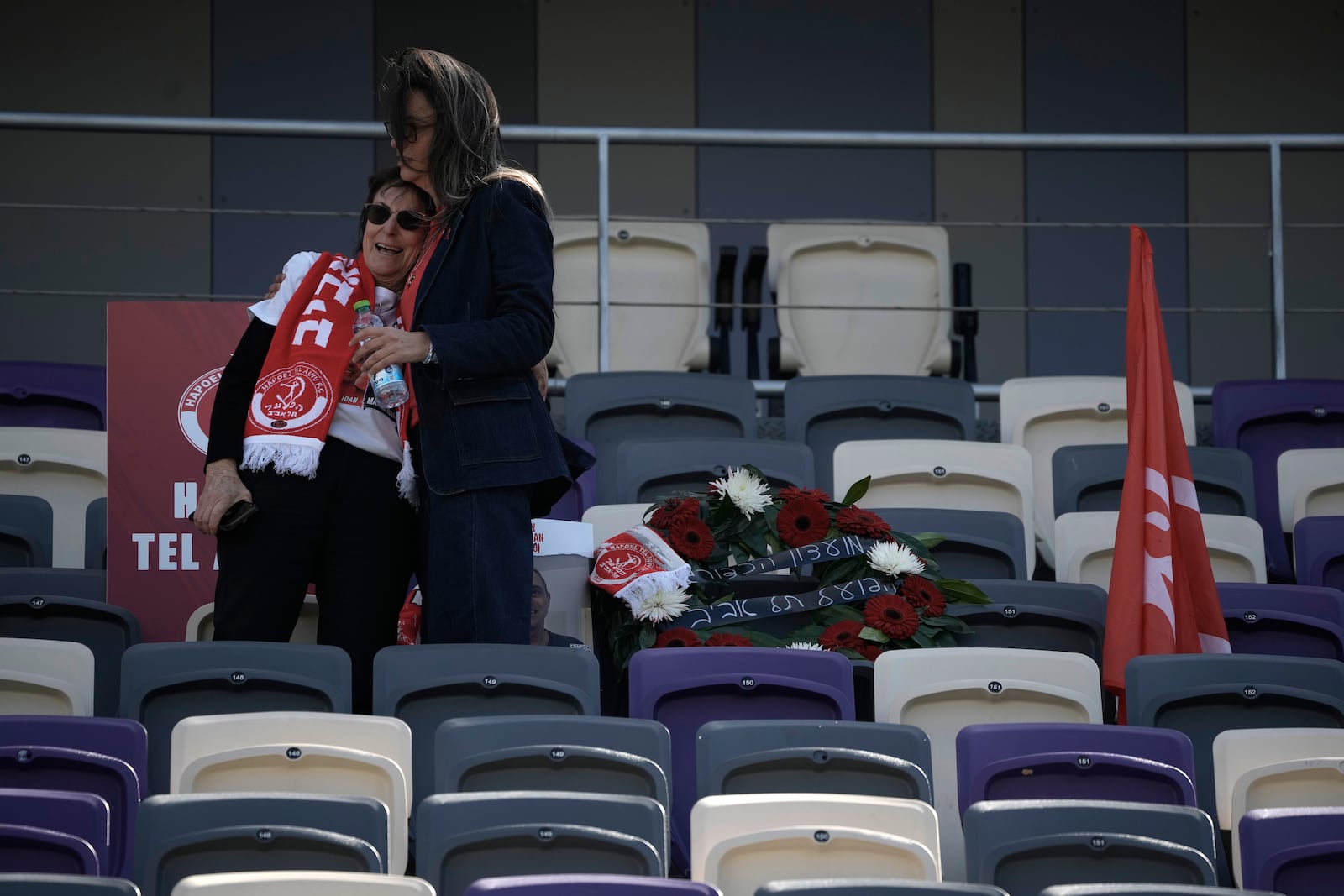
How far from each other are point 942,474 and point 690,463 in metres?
0.68

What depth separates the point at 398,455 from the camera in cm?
336

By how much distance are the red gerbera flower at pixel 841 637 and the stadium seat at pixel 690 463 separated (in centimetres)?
74

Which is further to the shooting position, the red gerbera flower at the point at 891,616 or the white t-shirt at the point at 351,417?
the red gerbera flower at the point at 891,616

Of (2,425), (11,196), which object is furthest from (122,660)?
(11,196)

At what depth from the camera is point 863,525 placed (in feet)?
13.0

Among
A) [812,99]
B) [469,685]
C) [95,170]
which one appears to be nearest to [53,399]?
[469,685]

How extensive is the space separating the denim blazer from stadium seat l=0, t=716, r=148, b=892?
2.32 ft

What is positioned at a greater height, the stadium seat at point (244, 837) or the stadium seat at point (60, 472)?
the stadium seat at point (60, 472)

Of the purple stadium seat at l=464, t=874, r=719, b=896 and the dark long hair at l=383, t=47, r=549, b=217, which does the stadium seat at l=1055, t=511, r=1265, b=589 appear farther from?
the purple stadium seat at l=464, t=874, r=719, b=896

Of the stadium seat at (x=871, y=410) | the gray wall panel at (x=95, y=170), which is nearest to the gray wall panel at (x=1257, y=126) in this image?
the stadium seat at (x=871, y=410)

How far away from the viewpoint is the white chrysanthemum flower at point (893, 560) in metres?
3.86

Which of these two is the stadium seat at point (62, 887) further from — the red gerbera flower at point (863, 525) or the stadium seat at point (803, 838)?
the red gerbera flower at point (863, 525)

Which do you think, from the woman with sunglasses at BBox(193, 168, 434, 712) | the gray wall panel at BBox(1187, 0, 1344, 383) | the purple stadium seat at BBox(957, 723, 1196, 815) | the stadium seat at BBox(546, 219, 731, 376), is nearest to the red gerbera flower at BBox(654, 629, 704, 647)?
the woman with sunglasses at BBox(193, 168, 434, 712)

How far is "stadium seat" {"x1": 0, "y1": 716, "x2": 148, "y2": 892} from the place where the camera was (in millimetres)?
2783
